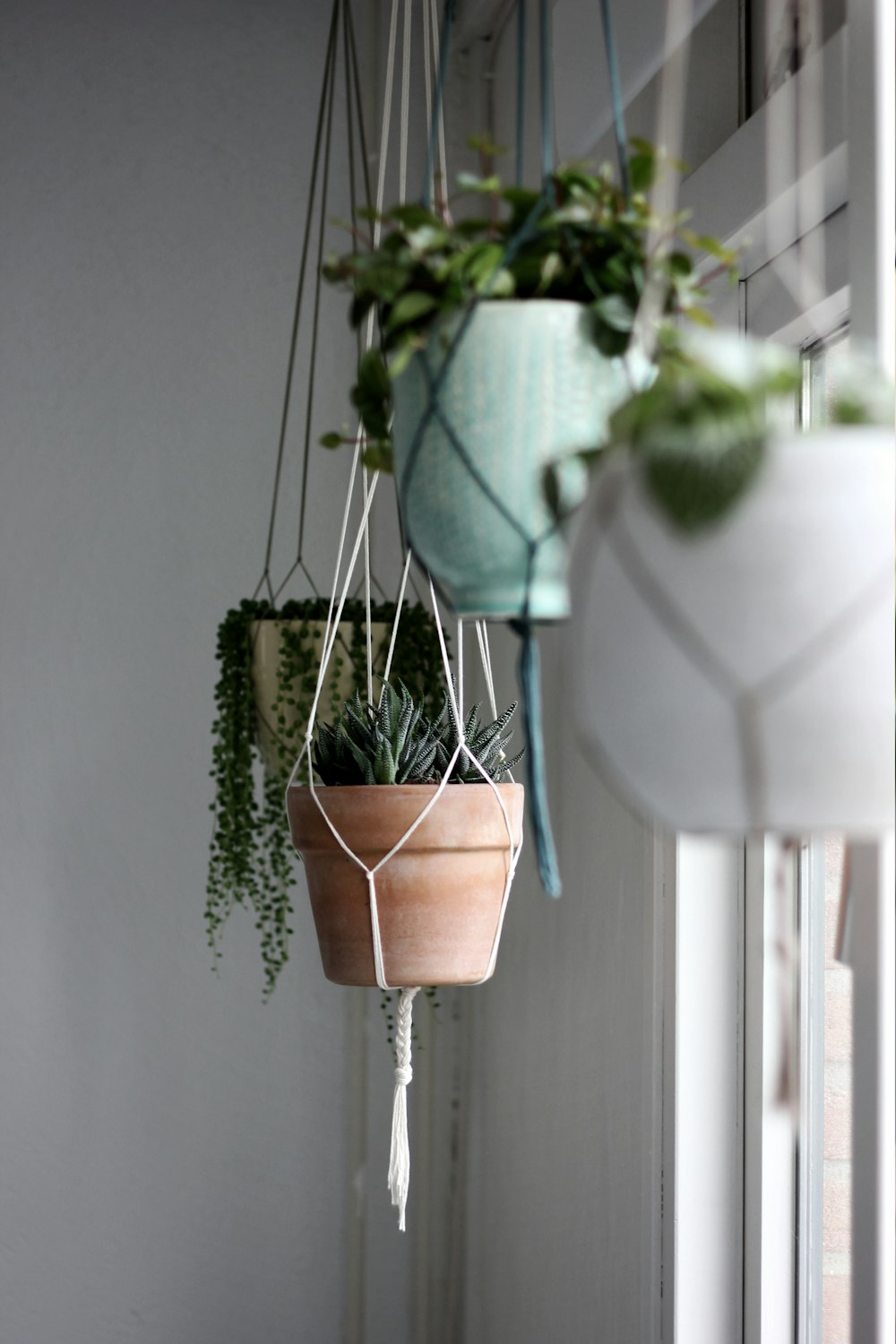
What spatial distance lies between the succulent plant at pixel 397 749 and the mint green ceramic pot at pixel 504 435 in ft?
1.77

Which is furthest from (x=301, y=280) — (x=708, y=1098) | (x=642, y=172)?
(x=708, y=1098)

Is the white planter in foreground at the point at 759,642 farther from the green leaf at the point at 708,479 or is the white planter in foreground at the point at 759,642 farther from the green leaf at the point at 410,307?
the green leaf at the point at 410,307

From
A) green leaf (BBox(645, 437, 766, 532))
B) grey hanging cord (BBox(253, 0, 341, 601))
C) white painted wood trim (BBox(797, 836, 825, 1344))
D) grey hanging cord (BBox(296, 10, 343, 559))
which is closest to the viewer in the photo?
green leaf (BBox(645, 437, 766, 532))

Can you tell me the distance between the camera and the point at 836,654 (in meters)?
0.54

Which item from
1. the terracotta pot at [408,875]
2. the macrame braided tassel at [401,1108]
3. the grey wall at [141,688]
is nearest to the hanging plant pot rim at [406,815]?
the terracotta pot at [408,875]

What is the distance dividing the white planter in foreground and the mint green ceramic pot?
0.32ft

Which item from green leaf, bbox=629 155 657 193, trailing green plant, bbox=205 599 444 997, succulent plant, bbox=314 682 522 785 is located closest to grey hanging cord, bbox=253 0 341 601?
trailing green plant, bbox=205 599 444 997

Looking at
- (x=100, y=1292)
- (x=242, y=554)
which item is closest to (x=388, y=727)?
(x=242, y=554)

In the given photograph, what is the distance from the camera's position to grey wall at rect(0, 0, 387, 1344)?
2078 millimetres

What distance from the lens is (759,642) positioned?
1.76ft

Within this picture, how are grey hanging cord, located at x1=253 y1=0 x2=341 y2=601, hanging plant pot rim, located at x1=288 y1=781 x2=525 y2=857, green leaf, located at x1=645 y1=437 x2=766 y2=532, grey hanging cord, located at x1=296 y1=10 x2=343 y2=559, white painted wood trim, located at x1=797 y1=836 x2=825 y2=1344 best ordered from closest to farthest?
green leaf, located at x1=645 y1=437 x2=766 y2=532 < hanging plant pot rim, located at x1=288 y1=781 x2=525 y2=857 < white painted wood trim, located at x1=797 y1=836 x2=825 y2=1344 < grey hanging cord, located at x1=253 y1=0 x2=341 y2=601 < grey hanging cord, located at x1=296 y1=10 x2=343 y2=559

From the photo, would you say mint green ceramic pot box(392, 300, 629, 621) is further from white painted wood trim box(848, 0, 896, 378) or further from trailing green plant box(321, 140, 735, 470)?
white painted wood trim box(848, 0, 896, 378)

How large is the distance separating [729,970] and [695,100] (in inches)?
40.2

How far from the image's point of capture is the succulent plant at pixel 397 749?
1.23 m
